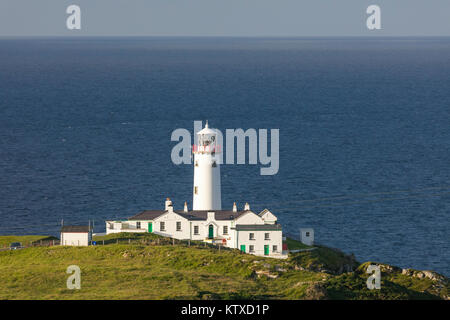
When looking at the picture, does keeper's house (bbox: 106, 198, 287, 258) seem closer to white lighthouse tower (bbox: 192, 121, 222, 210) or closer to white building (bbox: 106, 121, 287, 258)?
white building (bbox: 106, 121, 287, 258)

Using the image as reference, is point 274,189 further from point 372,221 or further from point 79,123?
point 79,123

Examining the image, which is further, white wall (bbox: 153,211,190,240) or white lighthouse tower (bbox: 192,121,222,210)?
white lighthouse tower (bbox: 192,121,222,210)

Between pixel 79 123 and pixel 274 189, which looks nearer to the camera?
pixel 274 189

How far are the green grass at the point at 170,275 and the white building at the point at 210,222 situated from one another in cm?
239

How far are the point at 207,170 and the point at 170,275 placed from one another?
77.9 ft

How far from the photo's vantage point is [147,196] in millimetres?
121625

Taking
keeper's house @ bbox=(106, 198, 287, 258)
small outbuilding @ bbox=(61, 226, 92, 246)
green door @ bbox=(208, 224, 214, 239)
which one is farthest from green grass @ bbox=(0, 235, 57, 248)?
green door @ bbox=(208, 224, 214, 239)

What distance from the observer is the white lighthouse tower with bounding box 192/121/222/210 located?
88.1 metres

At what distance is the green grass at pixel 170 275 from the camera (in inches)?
2377

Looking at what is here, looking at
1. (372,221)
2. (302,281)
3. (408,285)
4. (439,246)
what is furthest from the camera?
(372,221)

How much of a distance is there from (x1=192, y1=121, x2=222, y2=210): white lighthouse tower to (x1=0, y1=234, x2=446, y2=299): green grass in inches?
328

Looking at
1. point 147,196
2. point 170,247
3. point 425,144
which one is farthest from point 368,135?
point 170,247

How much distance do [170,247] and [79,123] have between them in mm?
123594

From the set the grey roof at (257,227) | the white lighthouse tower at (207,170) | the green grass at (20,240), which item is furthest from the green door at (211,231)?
the green grass at (20,240)
